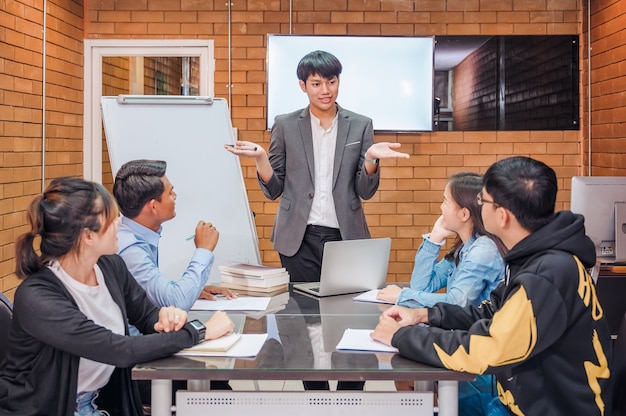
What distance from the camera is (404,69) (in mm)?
5691

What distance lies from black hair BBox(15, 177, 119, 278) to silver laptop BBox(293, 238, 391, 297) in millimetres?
981

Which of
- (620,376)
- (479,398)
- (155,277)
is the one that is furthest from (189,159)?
(620,376)

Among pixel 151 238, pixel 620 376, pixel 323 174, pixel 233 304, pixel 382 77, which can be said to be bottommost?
pixel 620 376

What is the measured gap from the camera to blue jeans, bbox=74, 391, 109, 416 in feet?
6.61

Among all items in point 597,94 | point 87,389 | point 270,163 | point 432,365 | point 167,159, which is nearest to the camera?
point 432,365

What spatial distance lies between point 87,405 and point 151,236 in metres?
0.75

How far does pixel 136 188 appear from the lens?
2629 millimetres

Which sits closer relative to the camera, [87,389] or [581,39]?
[87,389]

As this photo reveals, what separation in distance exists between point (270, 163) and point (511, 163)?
1.83m

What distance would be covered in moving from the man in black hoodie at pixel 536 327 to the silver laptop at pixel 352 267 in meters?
0.80

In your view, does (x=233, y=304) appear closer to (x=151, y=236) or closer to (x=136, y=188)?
(x=151, y=236)

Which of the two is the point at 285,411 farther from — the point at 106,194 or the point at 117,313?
the point at 106,194

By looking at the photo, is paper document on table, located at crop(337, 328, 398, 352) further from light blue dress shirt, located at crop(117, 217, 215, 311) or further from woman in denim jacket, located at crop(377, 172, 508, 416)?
light blue dress shirt, located at crop(117, 217, 215, 311)

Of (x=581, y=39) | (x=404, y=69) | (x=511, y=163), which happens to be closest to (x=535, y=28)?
(x=581, y=39)
